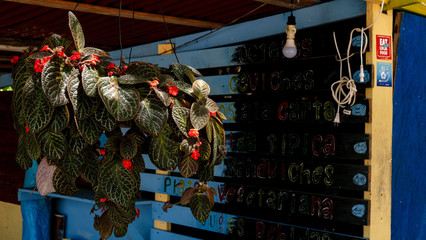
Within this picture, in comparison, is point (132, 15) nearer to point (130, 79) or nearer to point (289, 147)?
point (289, 147)

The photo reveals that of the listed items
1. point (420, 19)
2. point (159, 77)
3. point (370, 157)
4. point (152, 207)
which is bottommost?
point (152, 207)

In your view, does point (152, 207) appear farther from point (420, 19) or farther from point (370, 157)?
point (420, 19)

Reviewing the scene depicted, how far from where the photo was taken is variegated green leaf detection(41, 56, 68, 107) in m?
1.54

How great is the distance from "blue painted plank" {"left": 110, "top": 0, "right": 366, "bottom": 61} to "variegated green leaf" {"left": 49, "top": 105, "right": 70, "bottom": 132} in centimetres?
177

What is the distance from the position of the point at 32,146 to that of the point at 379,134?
5.96 feet

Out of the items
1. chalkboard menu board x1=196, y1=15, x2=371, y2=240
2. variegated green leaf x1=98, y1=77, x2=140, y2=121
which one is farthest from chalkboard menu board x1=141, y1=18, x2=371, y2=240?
variegated green leaf x1=98, y1=77, x2=140, y2=121

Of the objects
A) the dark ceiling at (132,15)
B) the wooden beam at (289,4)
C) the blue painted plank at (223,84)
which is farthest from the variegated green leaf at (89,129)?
the blue painted plank at (223,84)

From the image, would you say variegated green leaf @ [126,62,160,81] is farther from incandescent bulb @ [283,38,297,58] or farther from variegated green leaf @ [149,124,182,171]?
incandescent bulb @ [283,38,297,58]

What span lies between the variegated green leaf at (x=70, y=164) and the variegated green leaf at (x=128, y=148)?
6.3 inches

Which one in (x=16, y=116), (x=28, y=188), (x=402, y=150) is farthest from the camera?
(x=28, y=188)

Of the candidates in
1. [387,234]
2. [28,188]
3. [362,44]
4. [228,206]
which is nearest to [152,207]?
[228,206]

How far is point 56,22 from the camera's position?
3.73 meters

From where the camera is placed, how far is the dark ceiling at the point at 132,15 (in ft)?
10.3

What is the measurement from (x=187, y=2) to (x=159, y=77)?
5.08 ft
